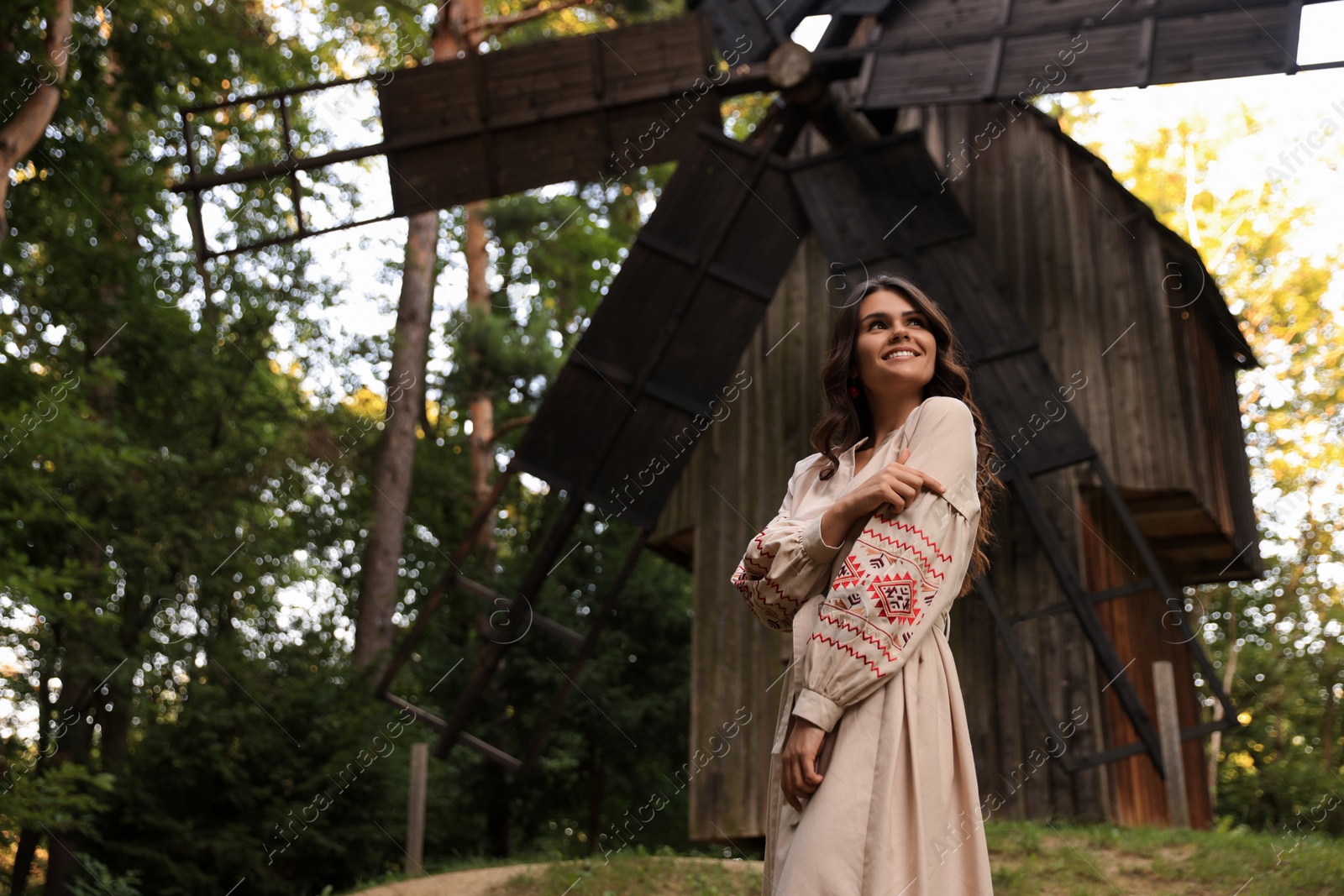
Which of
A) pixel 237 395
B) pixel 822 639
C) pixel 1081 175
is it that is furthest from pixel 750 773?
pixel 822 639

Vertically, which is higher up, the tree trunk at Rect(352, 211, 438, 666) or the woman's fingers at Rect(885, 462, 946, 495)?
the tree trunk at Rect(352, 211, 438, 666)

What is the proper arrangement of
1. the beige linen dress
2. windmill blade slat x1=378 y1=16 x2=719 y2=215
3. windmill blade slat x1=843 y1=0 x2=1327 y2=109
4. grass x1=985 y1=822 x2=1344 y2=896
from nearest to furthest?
the beige linen dress → grass x1=985 y1=822 x2=1344 y2=896 → windmill blade slat x1=843 y1=0 x2=1327 y2=109 → windmill blade slat x1=378 y1=16 x2=719 y2=215

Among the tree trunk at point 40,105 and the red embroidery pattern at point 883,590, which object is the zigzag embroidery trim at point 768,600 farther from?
the tree trunk at point 40,105

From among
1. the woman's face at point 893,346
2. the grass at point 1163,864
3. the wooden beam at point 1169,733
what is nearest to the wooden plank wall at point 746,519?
the wooden beam at point 1169,733

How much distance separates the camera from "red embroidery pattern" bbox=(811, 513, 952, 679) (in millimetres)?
2400

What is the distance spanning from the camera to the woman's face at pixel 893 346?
2.76 m

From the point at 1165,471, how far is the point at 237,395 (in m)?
10.2

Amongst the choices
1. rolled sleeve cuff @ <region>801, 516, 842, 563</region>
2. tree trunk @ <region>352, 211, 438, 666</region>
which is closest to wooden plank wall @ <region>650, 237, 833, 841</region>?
tree trunk @ <region>352, 211, 438, 666</region>

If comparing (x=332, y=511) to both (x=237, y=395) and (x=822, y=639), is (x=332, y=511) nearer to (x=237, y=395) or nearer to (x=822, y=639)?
(x=237, y=395)

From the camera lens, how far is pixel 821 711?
238 centimetres

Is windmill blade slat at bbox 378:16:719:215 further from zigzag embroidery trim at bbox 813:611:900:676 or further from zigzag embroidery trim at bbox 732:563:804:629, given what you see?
zigzag embroidery trim at bbox 813:611:900:676

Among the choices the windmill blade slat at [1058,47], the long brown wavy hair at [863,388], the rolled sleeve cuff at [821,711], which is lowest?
the rolled sleeve cuff at [821,711]

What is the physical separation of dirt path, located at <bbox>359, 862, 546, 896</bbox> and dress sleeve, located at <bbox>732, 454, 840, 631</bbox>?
5.68 m

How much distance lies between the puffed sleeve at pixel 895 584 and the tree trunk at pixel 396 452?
14.4 meters
